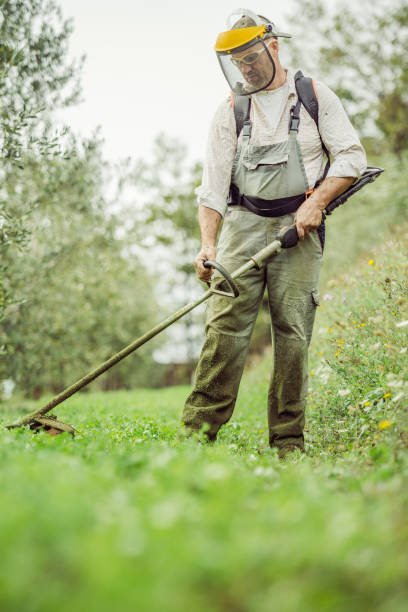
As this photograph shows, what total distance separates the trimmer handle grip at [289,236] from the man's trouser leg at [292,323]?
0.69 ft

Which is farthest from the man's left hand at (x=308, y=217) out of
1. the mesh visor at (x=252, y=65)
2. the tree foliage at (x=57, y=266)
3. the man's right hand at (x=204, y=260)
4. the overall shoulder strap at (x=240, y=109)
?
the tree foliage at (x=57, y=266)

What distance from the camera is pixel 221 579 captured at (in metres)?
1.53

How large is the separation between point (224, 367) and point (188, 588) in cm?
303

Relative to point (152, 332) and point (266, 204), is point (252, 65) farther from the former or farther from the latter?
point (152, 332)

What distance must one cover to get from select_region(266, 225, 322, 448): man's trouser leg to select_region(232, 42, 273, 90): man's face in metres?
1.34

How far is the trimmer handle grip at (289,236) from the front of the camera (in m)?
4.34

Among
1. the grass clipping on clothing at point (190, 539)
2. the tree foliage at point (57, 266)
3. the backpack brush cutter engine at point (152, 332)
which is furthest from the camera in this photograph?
the tree foliage at point (57, 266)

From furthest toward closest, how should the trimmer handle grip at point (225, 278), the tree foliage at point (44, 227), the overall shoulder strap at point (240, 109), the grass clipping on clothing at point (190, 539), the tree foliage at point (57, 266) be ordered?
the tree foliage at point (57, 266), the tree foliage at point (44, 227), the overall shoulder strap at point (240, 109), the trimmer handle grip at point (225, 278), the grass clipping on clothing at point (190, 539)

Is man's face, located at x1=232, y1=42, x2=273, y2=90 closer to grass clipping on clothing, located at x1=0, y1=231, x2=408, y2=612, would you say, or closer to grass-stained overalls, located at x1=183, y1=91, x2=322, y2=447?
grass-stained overalls, located at x1=183, y1=91, x2=322, y2=447

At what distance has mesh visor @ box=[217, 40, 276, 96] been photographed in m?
4.49

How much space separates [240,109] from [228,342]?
1947 millimetres

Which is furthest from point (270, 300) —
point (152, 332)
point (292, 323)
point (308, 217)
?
point (152, 332)

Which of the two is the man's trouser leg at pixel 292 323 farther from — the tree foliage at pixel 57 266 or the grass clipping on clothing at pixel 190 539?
the tree foliage at pixel 57 266

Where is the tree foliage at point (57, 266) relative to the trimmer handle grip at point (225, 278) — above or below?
below
